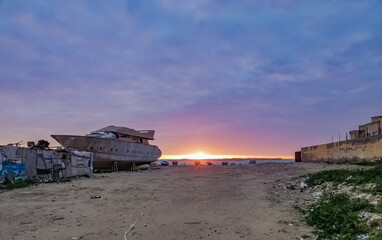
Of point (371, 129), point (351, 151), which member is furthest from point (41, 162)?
point (371, 129)

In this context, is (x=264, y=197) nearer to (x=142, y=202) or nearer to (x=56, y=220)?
(x=142, y=202)

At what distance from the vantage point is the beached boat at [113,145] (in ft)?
96.8

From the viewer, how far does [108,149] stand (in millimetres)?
31734

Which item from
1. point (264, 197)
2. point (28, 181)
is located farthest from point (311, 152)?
point (28, 181)

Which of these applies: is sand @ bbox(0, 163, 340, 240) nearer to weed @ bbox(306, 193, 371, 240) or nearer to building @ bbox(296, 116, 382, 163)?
weed @ bbox(306, 193, 371, 240)

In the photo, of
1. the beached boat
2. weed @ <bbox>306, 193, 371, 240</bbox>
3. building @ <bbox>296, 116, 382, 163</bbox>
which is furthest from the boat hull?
weed @ <bbox>306, 193, 371, 240</bbox>

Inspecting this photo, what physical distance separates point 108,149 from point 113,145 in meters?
0.82

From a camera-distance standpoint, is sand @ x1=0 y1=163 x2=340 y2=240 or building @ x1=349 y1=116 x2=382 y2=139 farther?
building @ x1=349 y1=116 x2=382 y2=139

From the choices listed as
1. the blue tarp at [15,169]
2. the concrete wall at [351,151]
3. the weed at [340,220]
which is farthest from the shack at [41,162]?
the concrete wall at [351,151]

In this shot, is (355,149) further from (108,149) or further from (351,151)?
(108,149)

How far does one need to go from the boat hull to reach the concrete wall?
21.5 metres

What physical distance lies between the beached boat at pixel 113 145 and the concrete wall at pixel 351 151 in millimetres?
21494

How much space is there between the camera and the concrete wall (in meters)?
20.5

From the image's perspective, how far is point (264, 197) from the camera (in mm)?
10906
